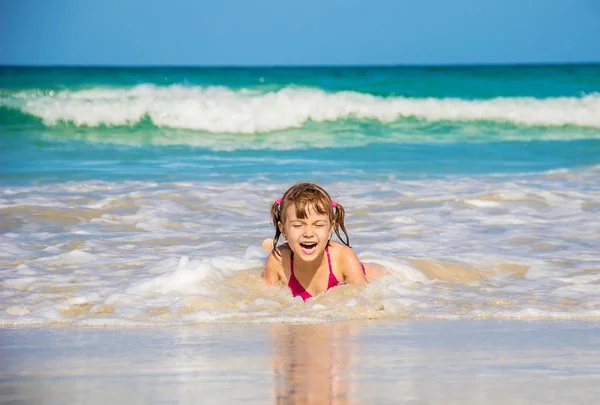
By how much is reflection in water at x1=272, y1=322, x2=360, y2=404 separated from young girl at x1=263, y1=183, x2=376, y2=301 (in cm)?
73

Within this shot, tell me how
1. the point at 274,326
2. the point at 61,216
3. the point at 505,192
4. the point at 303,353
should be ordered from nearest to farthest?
the point at 303,353, the point at 274,326, the point at 61,216, the point at 505,192

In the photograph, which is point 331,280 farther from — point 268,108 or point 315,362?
point 268,108

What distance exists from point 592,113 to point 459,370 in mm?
18232

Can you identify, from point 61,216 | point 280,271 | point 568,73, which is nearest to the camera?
point 280,271

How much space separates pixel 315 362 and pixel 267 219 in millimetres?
3802

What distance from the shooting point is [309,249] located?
192 inches

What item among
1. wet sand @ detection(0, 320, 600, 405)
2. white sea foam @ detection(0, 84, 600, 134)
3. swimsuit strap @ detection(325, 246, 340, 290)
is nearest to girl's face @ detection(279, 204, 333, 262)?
swimsuit strap @ detection(325, 246, 340, 290)

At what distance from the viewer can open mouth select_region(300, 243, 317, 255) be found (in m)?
4.88

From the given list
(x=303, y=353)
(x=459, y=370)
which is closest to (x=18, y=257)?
(x=303, y=353)

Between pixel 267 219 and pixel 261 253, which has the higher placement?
pixel 267 219

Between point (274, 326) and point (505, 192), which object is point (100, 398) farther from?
point (505, 192)

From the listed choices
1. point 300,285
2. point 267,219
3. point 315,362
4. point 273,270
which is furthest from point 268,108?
point 315,362

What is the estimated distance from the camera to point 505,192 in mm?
8109

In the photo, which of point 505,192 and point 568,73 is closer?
point 505,192
